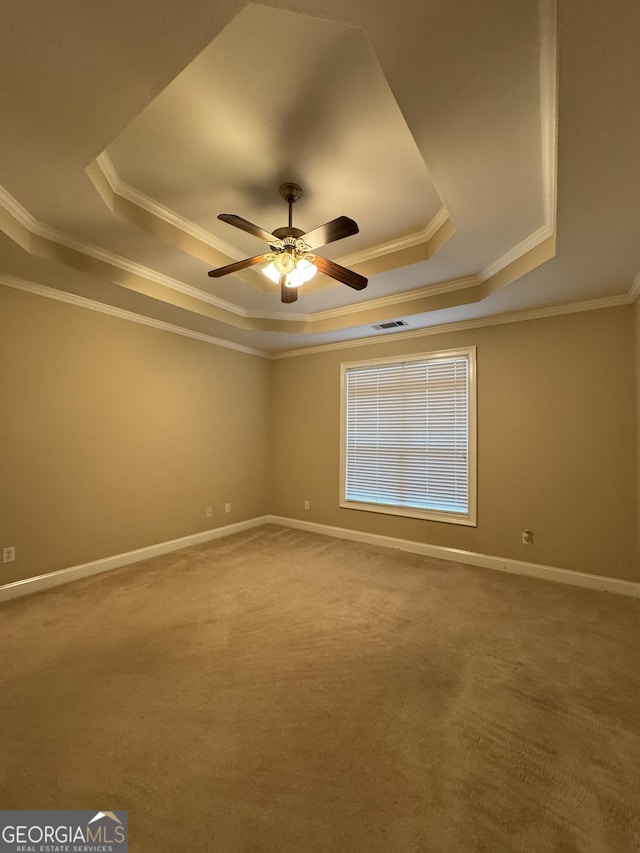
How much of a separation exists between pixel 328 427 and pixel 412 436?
1224mm

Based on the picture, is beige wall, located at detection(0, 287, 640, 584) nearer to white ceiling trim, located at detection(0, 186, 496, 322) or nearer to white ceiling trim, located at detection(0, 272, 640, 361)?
white ceiling trim, located at detection(0, 272, 640, 361)

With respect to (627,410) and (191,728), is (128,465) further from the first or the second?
(627,410)

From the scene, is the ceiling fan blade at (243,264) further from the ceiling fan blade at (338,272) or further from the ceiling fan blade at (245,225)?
the ceiling fan blade at (338,272)

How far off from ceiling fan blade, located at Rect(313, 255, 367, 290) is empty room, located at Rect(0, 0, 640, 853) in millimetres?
19

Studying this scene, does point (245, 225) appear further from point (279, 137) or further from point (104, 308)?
point (104, 308)

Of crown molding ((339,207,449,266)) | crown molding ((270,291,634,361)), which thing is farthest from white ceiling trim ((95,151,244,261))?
crown molding ((270,291,634,361))

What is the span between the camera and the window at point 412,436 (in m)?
4.22

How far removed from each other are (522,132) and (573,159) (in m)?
A: 0.30

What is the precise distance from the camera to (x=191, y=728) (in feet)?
5.70

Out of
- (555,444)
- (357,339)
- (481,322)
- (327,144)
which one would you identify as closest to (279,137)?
(327,144)

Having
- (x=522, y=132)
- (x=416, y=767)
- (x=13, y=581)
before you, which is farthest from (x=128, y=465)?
(x=522, y=132)

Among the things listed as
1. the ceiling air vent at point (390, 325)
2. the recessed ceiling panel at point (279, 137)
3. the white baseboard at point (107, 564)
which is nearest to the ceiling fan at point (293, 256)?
the recessed ceiling panel at point (279, 137)

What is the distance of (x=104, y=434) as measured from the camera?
3.78m

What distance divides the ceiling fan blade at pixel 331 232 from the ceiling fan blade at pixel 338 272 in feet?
0.47
